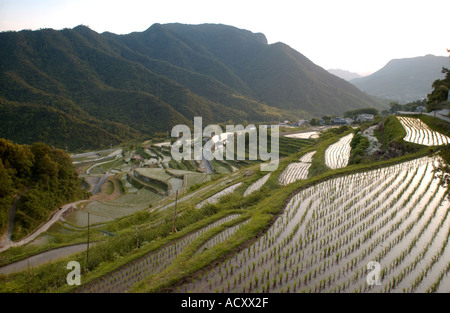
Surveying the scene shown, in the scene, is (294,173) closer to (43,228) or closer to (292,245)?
(292,245)

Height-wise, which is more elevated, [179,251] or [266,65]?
[266,65]

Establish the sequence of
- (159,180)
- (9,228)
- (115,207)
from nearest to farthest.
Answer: (9,228), (115,207), (159,180)

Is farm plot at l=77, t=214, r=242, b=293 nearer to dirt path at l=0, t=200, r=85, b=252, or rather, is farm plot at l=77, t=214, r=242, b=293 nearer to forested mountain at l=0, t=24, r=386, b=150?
dirt path at l=0, t=200, r=85, b=252

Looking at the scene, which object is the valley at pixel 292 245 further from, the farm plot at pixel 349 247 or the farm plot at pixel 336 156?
the farm plot at pixel 336 156

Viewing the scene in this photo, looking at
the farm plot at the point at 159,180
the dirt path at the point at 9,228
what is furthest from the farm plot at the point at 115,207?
the dirt path at the point at 9,228

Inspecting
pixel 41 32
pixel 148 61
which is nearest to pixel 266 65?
pixel 148 61

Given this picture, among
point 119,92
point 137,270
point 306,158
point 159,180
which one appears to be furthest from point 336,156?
point 119,92
